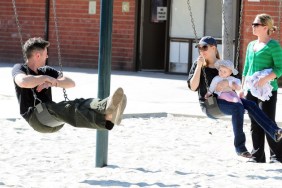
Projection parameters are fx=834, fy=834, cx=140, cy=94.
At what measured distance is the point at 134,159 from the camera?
9023mm

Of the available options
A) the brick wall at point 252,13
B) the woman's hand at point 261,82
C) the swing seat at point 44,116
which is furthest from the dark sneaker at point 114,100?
the brick wall at point 252,13

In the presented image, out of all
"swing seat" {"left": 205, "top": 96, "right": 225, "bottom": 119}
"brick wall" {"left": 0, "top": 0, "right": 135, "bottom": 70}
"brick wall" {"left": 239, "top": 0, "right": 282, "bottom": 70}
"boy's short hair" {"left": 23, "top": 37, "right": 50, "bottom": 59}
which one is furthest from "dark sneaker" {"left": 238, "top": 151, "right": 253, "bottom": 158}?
"brick wall" {"left": 0, "top": 0, "right": 135, "bottom": 70}

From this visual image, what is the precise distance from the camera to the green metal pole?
8430 millimetres

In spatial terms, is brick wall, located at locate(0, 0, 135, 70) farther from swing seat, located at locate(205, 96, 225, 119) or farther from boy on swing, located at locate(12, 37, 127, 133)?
boy on swing, located at locate(12, 37, 127, 133)

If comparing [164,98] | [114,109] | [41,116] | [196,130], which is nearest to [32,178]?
[41,116]

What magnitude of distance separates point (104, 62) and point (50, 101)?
3.62 ft

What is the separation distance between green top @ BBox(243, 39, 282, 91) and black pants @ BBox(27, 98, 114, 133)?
84.0 inches

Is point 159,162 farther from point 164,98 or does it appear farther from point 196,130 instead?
point 164,98

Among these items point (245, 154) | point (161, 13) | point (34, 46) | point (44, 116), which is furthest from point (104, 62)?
point (161, 13)

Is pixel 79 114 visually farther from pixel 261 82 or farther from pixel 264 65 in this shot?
pixel 264 65

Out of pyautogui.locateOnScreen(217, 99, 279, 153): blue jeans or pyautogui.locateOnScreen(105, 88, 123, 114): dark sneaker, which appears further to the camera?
pyautogui.locateOnScreen(217, 99, 279, 153): blue jeans

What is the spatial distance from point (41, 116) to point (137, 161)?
182 centimetres

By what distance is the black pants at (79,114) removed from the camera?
702 centimetres

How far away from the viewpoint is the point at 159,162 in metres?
8.87
